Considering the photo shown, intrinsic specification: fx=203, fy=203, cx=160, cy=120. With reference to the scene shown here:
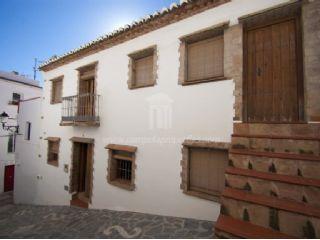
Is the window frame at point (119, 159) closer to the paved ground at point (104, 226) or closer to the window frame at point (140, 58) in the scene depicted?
the paved ground at point (104, 226)

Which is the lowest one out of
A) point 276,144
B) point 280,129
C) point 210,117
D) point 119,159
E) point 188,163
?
point 119,159

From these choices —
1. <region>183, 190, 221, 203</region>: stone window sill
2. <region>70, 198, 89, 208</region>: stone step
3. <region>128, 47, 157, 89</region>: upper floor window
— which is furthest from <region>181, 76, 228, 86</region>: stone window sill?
<region>70, 198, 89, 208</region>: stone step

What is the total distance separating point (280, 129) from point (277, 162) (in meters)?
0.96

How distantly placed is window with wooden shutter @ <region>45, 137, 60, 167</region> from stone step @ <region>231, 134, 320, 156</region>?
948 centimetres

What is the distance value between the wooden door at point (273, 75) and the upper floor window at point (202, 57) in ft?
2.46

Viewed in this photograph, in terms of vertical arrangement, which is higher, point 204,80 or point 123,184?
point 204,80

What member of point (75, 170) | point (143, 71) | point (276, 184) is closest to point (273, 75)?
point (276, 184)

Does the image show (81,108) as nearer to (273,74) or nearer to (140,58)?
(140,58)

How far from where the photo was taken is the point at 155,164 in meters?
6.72

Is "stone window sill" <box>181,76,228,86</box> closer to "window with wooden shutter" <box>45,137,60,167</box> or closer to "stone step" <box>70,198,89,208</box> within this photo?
"stone step" <box>70,198,89,208</box>

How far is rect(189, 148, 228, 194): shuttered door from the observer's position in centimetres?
559

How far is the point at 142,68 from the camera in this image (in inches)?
304

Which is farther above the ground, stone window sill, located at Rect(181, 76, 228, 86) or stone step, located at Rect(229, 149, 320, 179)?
stone window sill, located at Rect(181, 76, 228, 86)

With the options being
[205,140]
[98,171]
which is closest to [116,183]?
[98,171]
